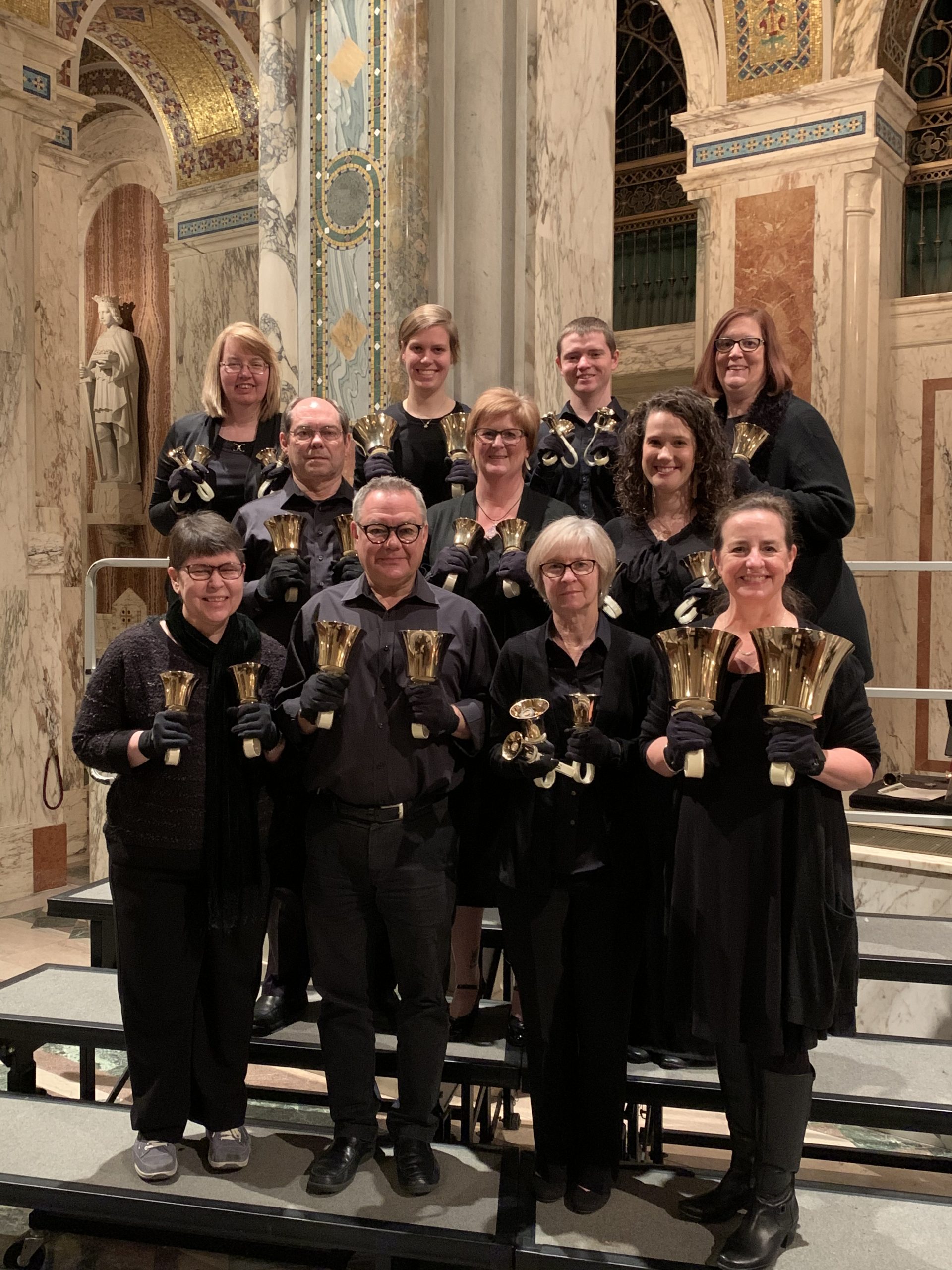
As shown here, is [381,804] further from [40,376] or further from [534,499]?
[40,376]

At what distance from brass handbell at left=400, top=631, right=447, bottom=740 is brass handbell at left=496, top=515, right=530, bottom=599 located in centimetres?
39

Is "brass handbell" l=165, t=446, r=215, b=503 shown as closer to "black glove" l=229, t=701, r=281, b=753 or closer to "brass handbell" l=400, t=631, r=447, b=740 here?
"black glove" l=229, t=701, r=281, b=753

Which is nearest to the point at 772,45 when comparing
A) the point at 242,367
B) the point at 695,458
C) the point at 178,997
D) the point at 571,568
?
the point at 242,367

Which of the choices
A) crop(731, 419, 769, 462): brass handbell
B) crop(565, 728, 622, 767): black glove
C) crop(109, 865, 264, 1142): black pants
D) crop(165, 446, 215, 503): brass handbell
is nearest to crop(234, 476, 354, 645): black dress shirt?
crop(165, 446, 215, 503): brass handbell

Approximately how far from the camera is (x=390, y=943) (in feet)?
9.93

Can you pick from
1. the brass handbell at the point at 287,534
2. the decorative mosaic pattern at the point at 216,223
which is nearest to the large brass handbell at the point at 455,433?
the brass handbell at the point at 287,534

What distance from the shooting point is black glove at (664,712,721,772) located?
8.20ft

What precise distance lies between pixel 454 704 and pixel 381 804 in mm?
306

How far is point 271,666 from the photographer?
3.20 metres

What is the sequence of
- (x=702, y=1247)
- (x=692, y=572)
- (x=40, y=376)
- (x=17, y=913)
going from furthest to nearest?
(x=40, y=376) → (x=17, y=913) → (x=692, y=572) → (x=702, y=1247)

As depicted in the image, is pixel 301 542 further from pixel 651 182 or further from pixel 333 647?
pixel 651 182

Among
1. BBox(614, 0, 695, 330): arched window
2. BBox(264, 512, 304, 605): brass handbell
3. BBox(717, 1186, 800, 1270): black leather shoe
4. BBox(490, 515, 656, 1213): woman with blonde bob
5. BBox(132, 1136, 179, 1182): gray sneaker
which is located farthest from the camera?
BBox(614, 0, 695, 330): arched window

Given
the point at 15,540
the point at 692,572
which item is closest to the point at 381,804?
the point at 692,572

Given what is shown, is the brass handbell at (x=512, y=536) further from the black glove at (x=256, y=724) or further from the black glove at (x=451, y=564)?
the black glove at (x=256, y=724)
